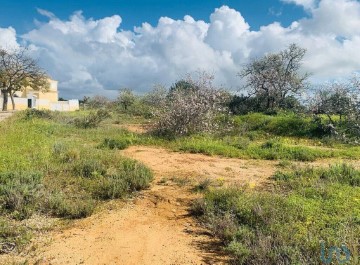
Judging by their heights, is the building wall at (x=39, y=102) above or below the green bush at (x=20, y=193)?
above

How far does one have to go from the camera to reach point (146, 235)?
493 cm

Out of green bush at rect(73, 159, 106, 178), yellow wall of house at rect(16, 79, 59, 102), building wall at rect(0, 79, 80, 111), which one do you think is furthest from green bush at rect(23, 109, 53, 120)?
yellow wall of house at rect(16, 79, 59, 102)

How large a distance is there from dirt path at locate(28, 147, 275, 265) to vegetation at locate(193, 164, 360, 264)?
0.33m

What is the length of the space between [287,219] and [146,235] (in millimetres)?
2070

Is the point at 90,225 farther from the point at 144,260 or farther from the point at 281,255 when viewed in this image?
the point at 281,255

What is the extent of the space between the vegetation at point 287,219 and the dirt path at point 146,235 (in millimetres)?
335

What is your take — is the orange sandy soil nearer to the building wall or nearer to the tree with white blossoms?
the tree with white blossoms

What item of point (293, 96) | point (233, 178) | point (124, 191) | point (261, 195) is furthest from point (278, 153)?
point (293, 96)

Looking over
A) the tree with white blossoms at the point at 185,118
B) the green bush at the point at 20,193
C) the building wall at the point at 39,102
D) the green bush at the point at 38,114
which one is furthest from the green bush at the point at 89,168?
the building wall at the point at 39,102

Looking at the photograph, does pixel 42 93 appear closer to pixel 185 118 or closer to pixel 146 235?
pixel 185 118

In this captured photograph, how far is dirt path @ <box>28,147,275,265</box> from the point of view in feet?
14.0

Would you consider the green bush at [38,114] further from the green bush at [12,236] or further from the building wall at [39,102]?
the building wall at [39,102]

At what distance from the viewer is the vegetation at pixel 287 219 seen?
4020 millimetres

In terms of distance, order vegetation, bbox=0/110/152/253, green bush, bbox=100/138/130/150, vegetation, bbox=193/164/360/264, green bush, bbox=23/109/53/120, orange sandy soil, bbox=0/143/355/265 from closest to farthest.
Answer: vegetation, bbox=193/164/360/264 < orange sandy soil, bbox=0/143/355/265 < vegetation, bbox=0/110/152/253 < green bush, bbox=100/138/130/150 < green bush, bbox=23/109/53/120
